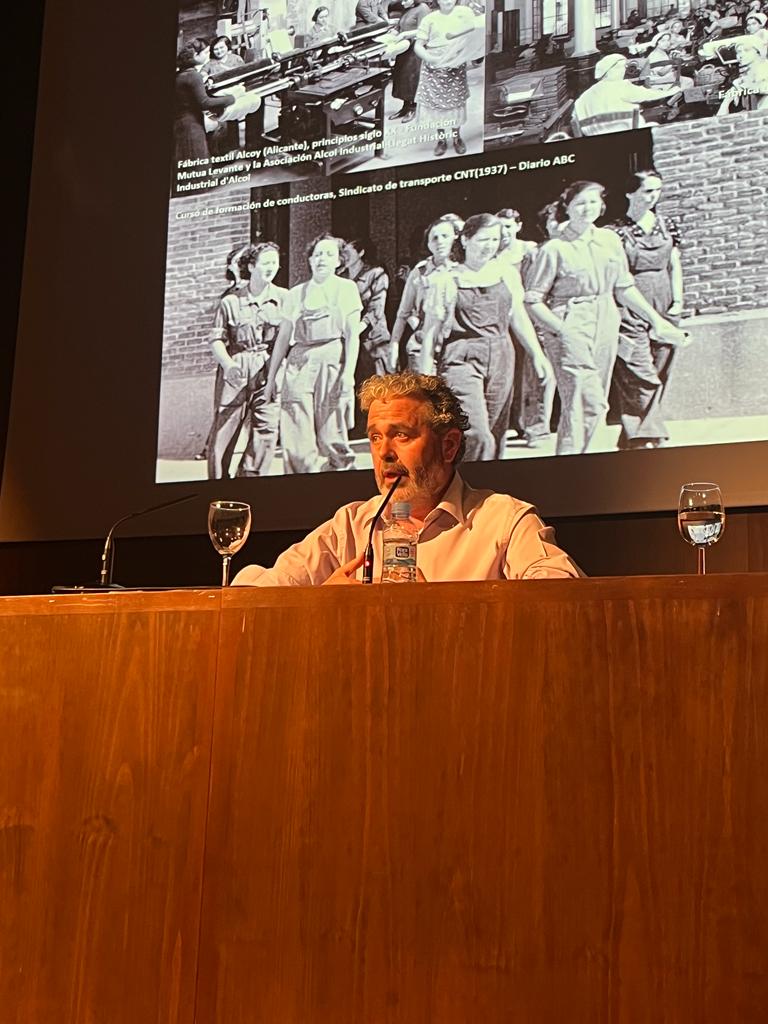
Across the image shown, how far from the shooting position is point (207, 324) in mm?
3656

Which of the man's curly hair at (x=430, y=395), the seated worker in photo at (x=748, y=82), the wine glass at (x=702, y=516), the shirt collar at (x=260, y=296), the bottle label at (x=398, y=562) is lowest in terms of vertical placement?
the bottle label at (x=398, y=562)

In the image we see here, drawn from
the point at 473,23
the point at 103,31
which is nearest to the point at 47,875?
the point at 473,23

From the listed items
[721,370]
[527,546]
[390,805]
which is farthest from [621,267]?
[390,805]

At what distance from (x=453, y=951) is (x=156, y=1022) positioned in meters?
0.45

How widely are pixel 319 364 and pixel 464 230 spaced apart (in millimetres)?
568

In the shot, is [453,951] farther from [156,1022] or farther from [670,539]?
[670,539]

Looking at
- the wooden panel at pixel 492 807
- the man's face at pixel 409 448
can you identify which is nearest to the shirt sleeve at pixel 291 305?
the man's face at pixel 409 448

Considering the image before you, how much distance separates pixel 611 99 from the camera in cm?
322

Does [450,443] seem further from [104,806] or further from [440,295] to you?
[104,806]

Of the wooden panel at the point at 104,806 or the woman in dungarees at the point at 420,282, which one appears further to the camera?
the woman in dungarees at the point at 420,282

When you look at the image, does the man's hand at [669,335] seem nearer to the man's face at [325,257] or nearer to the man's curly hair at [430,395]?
the man's curly hair at [430,395]

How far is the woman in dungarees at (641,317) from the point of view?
3082 millimetres

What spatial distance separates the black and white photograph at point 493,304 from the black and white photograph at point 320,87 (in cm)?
9

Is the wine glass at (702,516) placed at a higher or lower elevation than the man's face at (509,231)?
lower
